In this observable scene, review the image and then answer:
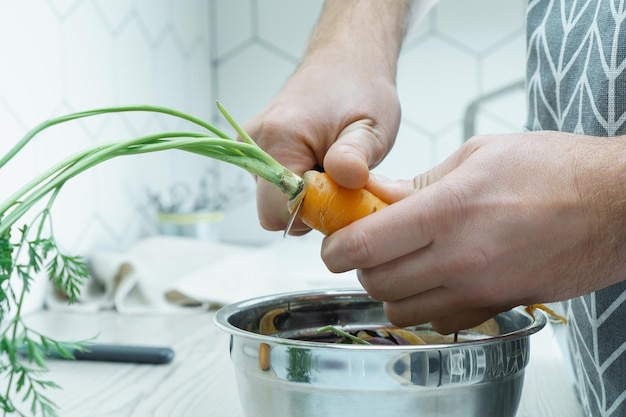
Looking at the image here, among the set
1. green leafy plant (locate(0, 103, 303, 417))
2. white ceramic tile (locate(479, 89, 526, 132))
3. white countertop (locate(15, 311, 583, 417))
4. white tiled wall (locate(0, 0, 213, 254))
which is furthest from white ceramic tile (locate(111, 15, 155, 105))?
green leafy plant (locate(0, 103, 303, 417))

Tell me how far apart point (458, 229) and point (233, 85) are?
1.50m

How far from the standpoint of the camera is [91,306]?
1033mm

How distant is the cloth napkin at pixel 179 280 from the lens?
1.04 meters

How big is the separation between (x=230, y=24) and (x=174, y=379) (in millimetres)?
1316

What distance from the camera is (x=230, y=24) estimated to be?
1.86 m

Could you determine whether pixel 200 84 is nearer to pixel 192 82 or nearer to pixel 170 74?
pixel 192 82

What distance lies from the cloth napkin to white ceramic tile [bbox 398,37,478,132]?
643mm

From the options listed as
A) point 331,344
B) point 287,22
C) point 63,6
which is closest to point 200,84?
point 287,22

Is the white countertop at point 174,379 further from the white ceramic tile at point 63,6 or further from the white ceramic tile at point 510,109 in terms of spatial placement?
the white ceramic tile at point 510,109

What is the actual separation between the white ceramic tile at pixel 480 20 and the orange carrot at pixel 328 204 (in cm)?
133

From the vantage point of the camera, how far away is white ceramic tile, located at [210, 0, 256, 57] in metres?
1.84

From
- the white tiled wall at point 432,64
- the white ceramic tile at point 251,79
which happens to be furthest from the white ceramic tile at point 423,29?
the white ceramic tile at point 251,79

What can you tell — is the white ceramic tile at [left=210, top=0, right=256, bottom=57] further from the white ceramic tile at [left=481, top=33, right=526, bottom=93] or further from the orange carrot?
the orange carrot

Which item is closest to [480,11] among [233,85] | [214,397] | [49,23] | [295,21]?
[295,21]
